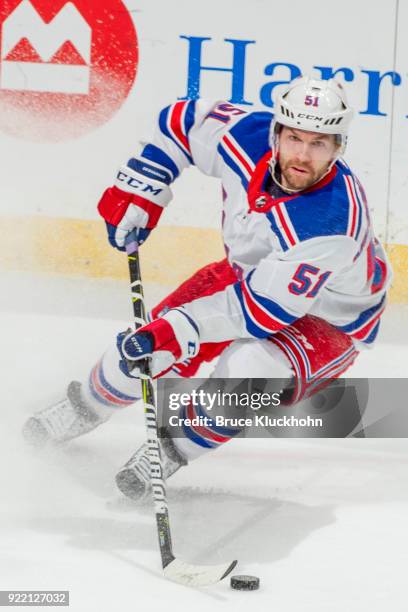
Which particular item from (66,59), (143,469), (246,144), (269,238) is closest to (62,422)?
(143,469)

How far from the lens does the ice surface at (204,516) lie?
2.22 meters

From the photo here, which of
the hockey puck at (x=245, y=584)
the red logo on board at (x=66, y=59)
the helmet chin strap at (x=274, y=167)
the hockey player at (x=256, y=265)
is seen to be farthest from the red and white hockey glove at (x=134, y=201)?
the red logo on board at (x=66, y=59)

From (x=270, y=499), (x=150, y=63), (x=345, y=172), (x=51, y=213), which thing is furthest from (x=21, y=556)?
(x=150, y=63)

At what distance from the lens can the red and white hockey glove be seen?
2908 mm

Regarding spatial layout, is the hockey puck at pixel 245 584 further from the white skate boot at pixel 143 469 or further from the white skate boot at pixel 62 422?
the white skate boot at pixel 62 422

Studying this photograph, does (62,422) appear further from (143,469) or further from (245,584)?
(245,584)

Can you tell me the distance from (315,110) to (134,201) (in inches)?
→ 22.6

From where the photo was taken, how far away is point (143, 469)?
271 centimetres

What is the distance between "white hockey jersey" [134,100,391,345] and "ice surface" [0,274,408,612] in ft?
1.41

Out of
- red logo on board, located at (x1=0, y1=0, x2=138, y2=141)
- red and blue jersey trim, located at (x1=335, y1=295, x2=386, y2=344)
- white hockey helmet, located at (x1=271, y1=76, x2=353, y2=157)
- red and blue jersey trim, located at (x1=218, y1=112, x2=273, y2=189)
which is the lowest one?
red and blue jersey trim, located at (x1=335, y1=295, x2=386, y2=344)

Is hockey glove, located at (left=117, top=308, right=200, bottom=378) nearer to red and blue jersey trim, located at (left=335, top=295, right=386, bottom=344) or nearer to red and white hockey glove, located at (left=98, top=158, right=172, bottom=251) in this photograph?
red and white hockey glove, located at (left=98, top=158, right=172, bottom=251)

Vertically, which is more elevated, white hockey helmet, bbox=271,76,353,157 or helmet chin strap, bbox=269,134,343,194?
white hockey helmet, bbox=271,76,353,157

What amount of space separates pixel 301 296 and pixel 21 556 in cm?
86

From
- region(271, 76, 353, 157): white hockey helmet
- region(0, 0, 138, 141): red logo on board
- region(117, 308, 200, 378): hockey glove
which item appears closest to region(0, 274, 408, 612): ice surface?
region(117, 308, 200, 378): hockey glove
